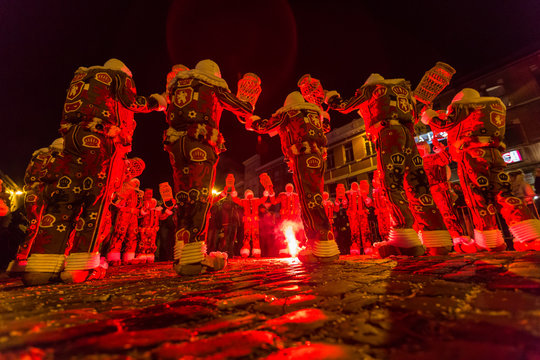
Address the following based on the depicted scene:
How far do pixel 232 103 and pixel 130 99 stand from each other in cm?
127

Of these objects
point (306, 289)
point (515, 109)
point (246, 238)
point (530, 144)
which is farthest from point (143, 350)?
point (515, 109)

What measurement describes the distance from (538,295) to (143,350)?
128cm

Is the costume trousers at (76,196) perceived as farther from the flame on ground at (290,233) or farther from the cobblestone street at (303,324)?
the flame on ground at (290,233)

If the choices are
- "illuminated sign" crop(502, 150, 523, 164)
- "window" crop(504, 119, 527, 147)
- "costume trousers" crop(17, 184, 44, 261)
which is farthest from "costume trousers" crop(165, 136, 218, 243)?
"window" crop(504, 119, 527, 147)

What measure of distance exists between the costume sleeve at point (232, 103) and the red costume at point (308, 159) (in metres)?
0.37

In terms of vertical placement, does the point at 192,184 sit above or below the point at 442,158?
below

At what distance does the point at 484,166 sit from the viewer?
3268 millimetres

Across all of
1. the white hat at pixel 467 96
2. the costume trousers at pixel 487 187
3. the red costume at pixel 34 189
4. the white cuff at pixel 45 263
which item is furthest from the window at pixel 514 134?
the red costume at pixel 34 189

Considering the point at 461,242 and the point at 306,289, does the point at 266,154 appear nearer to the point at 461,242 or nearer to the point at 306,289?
the point at 461,242

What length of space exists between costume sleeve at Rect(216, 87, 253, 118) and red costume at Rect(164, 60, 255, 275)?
0.01m

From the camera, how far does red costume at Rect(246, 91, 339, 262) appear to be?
2857 mm

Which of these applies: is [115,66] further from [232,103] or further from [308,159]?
[308,159]

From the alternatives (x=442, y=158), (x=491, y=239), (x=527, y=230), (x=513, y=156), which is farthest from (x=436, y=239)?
(x=513, y=156)

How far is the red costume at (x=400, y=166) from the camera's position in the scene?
8.89 ft
